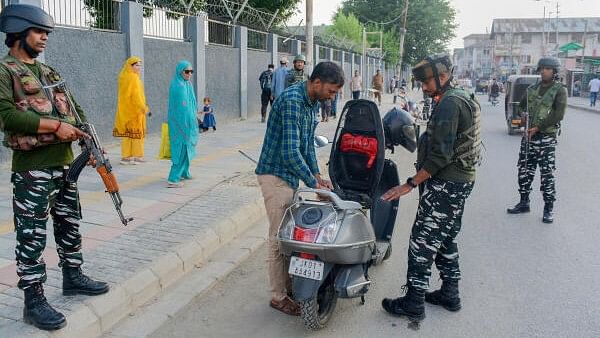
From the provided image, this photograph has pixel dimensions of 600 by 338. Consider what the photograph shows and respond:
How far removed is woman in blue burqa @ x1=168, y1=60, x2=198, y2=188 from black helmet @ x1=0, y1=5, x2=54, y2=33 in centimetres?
400

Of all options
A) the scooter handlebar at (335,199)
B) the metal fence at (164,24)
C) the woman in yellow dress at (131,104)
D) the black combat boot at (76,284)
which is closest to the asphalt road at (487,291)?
the black combat boot at (76,284)

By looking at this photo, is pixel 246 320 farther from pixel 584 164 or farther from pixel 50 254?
pixel 584 164

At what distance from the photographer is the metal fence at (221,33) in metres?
15.4

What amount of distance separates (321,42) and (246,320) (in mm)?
23953

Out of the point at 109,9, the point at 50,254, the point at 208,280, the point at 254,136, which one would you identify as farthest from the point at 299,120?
the point at 254,136

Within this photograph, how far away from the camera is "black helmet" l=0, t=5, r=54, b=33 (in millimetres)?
3029

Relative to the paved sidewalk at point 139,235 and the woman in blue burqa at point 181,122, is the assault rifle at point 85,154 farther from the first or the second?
the woman in blue burqa at point 181,122

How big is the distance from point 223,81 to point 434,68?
12.6 meters

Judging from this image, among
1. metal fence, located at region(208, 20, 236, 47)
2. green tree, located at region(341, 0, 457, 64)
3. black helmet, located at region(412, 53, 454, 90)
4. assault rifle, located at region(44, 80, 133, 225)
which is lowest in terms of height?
assault rifle, located at region(44, 80, 133, 225)

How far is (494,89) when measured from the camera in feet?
98.0

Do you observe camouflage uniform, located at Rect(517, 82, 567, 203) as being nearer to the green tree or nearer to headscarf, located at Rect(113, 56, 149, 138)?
headscarf, located at Rect(113, 56, 149, 138)

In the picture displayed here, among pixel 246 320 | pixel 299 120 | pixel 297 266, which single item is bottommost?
pixel 246 320

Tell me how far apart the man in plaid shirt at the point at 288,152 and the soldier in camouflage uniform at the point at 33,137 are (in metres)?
1.15

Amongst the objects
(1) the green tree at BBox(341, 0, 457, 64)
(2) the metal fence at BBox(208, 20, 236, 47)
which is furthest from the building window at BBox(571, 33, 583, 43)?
(2) the metal fence at BBox(208, 20, 236, 47)
